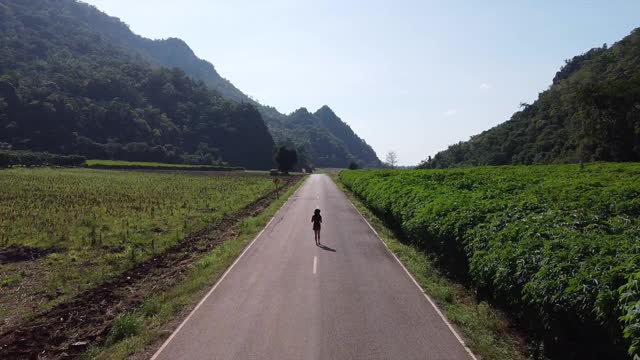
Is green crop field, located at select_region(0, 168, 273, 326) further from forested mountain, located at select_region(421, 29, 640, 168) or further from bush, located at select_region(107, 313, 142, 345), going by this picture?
forested mountain, located at select_region(421, 29, 640, 168)

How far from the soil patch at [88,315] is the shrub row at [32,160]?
257 feet

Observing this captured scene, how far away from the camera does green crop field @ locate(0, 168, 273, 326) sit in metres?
14.8

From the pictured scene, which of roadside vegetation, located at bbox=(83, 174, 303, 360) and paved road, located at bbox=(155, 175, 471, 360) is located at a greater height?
paved road, located at bbox=(155, 175, 471, 360)

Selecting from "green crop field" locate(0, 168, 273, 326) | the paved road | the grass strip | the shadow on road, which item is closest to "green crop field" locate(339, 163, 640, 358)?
the grass strip

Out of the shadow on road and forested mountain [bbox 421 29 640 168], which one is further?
forested mountain [bbox 421 29 640 168]

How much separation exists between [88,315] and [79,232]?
12.2 m

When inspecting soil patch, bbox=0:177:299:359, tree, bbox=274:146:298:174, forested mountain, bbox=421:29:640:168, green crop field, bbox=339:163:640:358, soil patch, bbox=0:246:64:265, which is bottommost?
soil patch, bbox=0:177:299:359

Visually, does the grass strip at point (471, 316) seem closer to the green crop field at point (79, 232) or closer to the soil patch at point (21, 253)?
the green crop field at point (79, 232)

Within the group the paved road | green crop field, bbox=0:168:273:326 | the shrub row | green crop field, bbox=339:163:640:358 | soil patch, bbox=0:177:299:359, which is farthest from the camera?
the shrub row

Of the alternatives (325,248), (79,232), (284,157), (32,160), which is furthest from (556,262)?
(284,157)

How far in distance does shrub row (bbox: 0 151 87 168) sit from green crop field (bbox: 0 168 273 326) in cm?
Result: 4927

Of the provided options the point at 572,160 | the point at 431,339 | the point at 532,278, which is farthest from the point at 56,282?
the point at 572,160

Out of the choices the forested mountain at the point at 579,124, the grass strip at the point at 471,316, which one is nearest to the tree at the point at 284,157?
the forested mountain at the point at 579,124

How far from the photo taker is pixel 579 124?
249 feet
